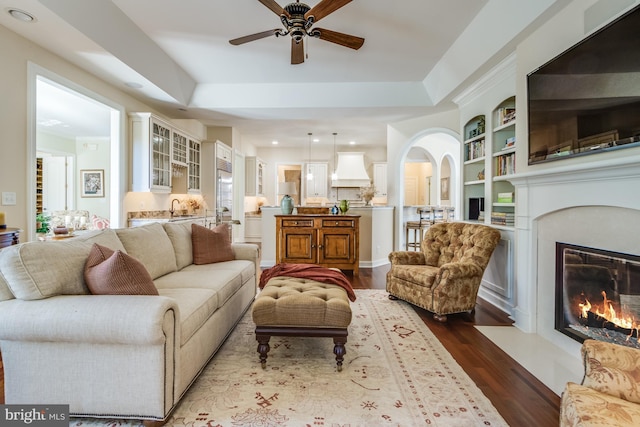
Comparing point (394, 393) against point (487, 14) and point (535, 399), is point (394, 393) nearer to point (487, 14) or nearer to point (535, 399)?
point (535, 399)

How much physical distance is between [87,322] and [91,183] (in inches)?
301

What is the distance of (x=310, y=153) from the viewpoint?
952 cm

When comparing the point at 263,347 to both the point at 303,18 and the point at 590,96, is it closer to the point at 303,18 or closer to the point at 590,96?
the point at 303,18

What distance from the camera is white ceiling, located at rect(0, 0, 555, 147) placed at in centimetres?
298

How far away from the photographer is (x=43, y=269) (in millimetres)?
1648

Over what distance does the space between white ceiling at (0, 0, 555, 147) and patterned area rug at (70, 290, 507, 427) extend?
286 cm

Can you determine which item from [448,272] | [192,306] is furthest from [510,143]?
[192,306]

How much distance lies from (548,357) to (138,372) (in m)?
2.80

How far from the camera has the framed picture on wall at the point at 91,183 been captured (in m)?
7.58

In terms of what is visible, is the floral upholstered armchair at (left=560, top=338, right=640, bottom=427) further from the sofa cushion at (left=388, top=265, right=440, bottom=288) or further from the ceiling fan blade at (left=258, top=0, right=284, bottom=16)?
the ceiling fan blade at (left=258, top=0, right=284, bottom=16)

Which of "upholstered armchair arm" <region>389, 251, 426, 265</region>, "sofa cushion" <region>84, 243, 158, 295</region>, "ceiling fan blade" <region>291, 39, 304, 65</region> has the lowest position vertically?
"upholstered armchair arm" <region>389, 251, 426, 265</region>

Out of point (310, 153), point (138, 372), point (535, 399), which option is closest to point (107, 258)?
point (138, 372)

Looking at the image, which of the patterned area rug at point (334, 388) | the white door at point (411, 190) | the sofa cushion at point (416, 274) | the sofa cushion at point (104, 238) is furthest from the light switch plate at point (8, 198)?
the white door at point (411, 190)

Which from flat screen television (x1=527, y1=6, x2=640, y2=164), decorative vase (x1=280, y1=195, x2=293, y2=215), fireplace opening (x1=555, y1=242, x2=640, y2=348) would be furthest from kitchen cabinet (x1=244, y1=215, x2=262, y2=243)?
fireplace opening (x1=555, y1=242, x2=640, y2=348)
